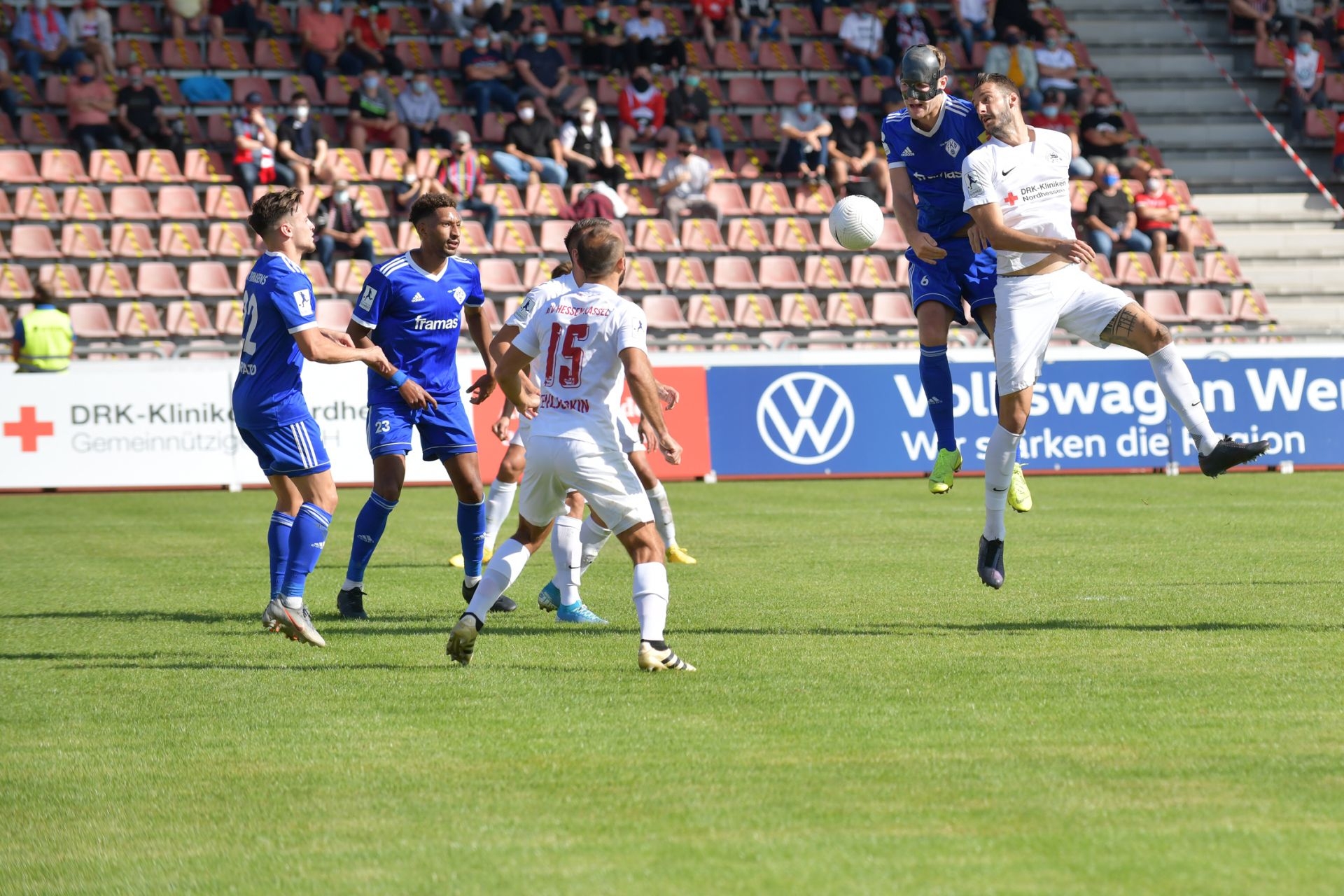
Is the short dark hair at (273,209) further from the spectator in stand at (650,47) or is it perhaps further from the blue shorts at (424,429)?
the spectator in stand at (650,47)

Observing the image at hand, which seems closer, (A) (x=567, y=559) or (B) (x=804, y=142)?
(A) (x=567, y=559)

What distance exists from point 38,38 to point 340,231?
6005 mm

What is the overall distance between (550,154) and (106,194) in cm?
651

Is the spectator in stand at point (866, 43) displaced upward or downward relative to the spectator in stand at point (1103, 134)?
upward

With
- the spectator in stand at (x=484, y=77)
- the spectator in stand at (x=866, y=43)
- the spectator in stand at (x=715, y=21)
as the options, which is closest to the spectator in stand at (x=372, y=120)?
the spectator in stand at (x=484, y=77)

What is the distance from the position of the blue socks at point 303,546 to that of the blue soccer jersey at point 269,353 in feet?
1.56

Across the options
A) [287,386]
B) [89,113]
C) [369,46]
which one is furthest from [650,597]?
[369,46]

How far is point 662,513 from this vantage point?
1170 centimetres

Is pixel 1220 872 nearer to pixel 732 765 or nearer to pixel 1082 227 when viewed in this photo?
pixel 732 765

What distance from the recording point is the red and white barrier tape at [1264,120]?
97.8 feet

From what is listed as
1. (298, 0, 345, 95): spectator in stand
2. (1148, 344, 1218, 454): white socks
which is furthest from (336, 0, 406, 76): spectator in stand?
(1148, 344, 1218, 454): white socks

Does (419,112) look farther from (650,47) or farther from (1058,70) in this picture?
(1058,70)

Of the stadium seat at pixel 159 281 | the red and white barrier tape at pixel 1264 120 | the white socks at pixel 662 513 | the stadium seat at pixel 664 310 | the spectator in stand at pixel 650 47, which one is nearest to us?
the white socks at pixel 662 513

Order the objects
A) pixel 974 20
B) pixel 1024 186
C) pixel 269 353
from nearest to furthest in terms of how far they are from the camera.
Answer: pixel 269 353
pixel 1024 186
pixel 974 20
